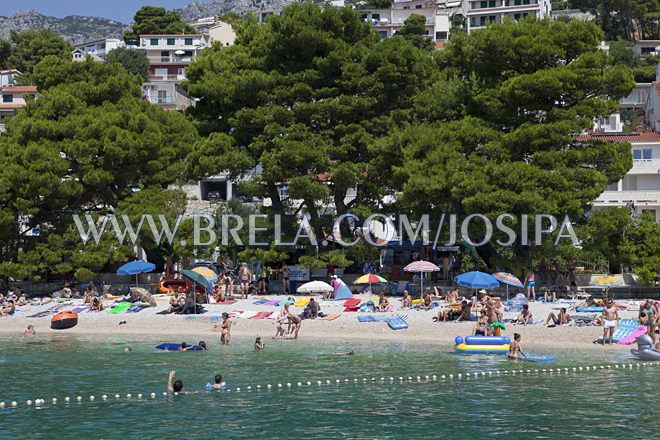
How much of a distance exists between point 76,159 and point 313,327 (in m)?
17.2

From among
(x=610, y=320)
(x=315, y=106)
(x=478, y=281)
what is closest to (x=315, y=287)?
(x=478, y=281)

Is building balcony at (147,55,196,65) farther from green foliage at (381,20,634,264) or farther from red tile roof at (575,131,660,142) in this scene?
green foliage at (381,20,634,264)

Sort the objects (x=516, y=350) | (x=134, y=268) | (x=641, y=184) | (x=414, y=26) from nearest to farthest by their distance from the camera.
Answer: (x=516, y=350) < (x=134, y=268) < (x=641, y=184) < (x=414, y=26)

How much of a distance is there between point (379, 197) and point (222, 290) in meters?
9.38

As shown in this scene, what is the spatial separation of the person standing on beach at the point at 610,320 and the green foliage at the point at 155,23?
116 m

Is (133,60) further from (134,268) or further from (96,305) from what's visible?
(96,305)

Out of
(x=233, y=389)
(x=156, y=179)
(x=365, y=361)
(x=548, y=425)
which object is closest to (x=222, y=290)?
(x=156, y=179)

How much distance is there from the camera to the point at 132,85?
53.9 metres

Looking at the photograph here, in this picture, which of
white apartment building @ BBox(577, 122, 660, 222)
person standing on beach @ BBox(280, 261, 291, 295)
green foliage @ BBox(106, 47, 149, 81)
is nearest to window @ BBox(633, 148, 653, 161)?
white apartment building @ BBox(577, 122, 660, 222)

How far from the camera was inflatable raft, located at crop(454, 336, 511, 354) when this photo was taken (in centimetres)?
3531

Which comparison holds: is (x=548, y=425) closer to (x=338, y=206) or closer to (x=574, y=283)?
(x=574, y=283)

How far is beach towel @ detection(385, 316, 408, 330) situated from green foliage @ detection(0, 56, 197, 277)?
49.7ft

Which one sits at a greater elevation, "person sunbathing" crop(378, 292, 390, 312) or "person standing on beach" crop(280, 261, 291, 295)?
"person standing on beach" crop(280, 261, 291, 295)

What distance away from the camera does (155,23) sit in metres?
147
